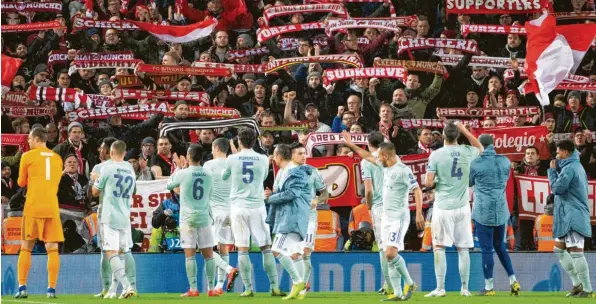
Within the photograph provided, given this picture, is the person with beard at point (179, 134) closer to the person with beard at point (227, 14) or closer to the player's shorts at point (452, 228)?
the person with beard at point (227, 14)

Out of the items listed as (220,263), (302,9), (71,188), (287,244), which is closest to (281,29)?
(302,9)

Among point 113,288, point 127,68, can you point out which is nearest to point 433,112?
point 127,68

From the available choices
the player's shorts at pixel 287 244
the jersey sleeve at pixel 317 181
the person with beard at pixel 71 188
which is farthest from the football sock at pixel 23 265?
the jersey sleeve at pixel 317 181

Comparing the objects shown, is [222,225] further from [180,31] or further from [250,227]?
[180,31]

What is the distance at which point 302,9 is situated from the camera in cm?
2917

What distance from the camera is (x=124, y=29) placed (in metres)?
29.5

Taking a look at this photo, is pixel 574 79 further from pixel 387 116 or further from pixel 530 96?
pixel 387 116

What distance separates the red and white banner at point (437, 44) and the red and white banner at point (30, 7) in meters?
7.92

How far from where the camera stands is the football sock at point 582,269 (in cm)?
1989

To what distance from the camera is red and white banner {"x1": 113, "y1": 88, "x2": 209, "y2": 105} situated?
26422 mm

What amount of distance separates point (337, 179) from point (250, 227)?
4229mm

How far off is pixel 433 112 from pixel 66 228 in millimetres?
7440

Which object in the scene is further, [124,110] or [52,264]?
[124,110]

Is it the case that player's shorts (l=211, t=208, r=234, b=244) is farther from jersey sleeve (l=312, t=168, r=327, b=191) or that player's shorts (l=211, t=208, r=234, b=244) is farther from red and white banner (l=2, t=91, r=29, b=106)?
red and white banner (l=2, t=91, r=29, b=106)
